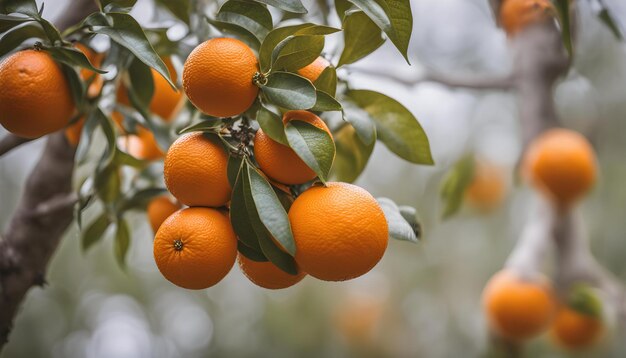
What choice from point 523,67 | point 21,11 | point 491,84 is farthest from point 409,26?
point 523,67

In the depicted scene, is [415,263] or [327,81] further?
[415,263]

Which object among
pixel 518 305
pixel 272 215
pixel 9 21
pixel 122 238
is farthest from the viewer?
pixel 518 305

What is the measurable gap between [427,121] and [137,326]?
2501 mm

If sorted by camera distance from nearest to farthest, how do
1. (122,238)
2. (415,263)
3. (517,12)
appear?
1. (122,238)
2. (517,12)
3. (415,263)

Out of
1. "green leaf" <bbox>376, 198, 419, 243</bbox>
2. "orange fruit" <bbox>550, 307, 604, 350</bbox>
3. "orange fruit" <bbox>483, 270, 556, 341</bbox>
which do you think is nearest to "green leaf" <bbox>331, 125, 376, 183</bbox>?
"green leaf" <bbox>376, 198, 419, 243</bbox>

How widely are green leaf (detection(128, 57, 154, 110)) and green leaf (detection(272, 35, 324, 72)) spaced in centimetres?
30

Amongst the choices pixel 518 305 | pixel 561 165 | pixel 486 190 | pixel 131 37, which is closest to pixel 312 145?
pixel 131 37

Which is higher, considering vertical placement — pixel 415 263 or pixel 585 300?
pixel 585 300

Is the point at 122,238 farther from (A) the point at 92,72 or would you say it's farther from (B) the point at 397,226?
(B) the point at 397,226

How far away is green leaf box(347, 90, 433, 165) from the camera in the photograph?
78 cm

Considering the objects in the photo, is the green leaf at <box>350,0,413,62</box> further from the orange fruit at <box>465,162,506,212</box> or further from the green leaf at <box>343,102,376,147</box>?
the orange fruit at <box>465,162,506,212</box>

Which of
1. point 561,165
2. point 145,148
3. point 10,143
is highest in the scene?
point 10,143

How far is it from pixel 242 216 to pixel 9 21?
0.38m

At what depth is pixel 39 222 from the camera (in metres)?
1.04
